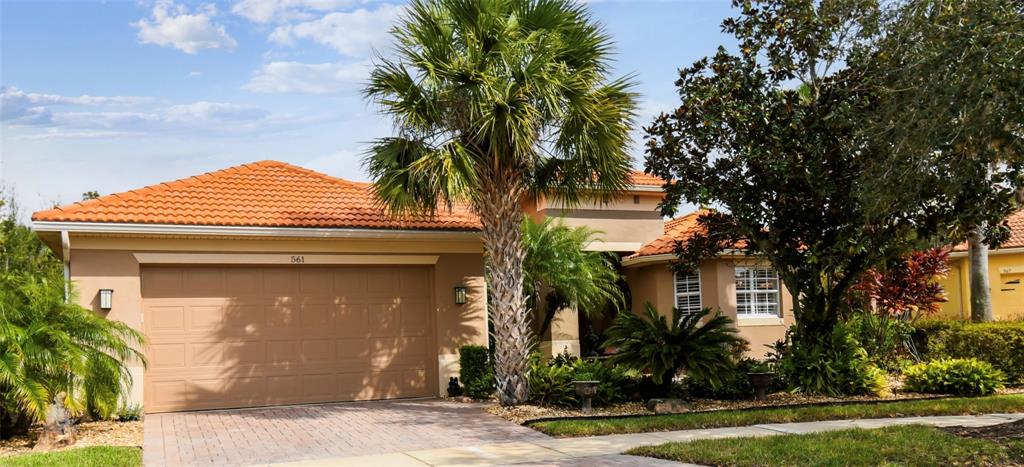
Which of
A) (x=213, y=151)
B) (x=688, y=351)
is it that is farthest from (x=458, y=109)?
(x=213, y=151)

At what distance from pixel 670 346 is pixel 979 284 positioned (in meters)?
10.3

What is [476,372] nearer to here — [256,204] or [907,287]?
[256,204]

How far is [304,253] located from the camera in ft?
50.3

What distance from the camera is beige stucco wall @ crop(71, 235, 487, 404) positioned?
13.9m

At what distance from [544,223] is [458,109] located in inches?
265

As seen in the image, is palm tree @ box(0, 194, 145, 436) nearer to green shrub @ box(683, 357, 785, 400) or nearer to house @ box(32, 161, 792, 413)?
house @ box(32, 161, 792, 413)

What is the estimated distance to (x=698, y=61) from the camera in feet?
47.1

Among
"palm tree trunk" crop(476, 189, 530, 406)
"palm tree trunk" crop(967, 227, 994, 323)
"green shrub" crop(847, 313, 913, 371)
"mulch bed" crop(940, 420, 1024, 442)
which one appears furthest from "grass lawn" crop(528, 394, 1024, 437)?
"palm tree trunk" crop(967, 227, 994, 323)

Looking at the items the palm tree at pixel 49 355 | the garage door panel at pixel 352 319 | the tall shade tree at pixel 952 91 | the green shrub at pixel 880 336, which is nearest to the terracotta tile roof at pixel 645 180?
the green shrub at pixel 880 336

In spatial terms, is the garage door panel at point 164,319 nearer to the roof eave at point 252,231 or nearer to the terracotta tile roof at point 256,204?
the roof eave at point 252,231

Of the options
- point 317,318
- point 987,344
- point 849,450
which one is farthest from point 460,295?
point 987,344

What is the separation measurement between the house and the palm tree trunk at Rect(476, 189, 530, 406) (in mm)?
2226

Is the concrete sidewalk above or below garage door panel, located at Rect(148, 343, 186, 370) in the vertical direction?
below

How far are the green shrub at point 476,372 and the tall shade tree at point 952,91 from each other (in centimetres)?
711
